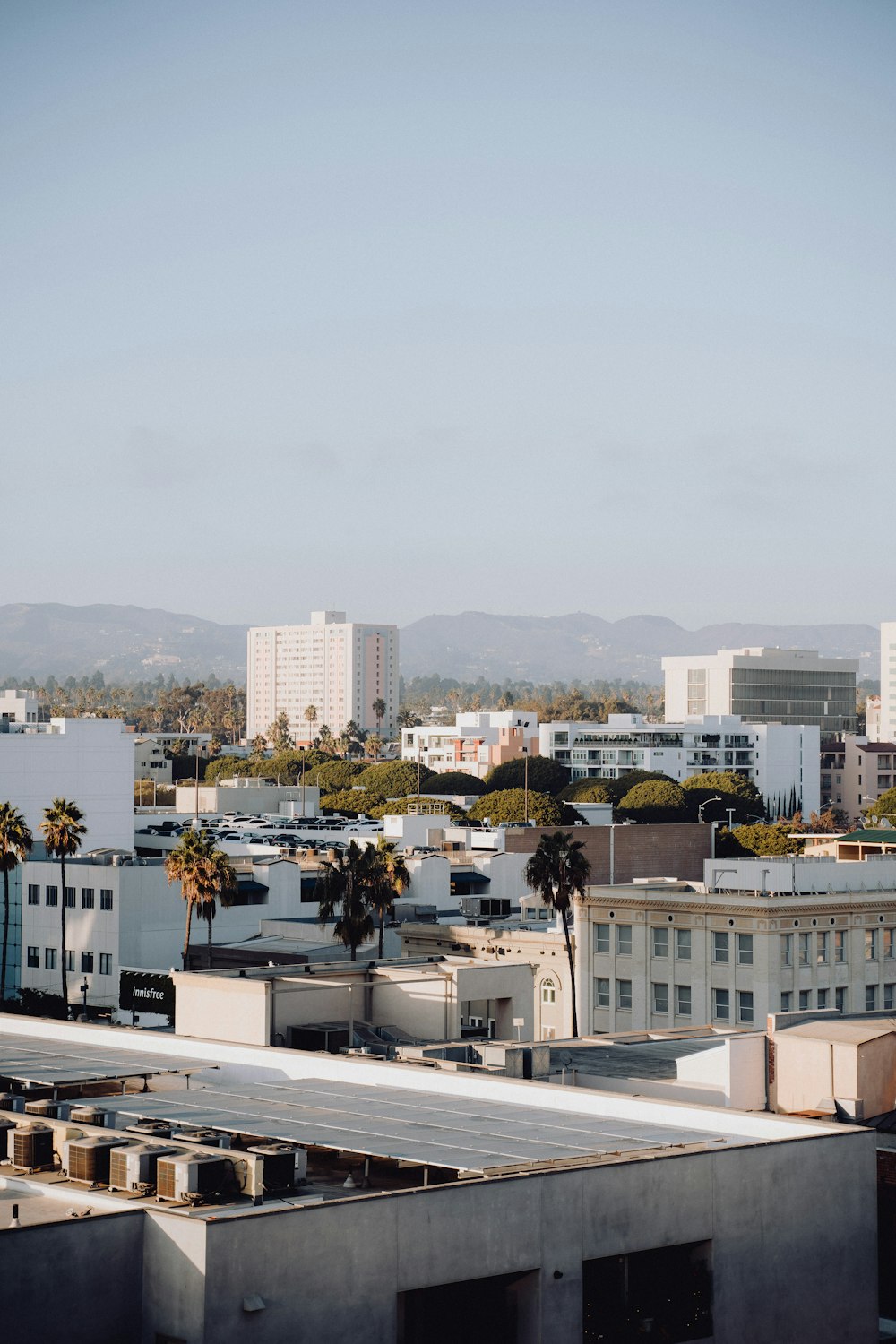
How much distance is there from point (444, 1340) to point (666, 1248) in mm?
3648

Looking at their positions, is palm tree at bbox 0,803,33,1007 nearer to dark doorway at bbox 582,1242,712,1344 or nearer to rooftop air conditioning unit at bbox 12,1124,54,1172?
rooftop air conditioning unit at bbox 12,1124,54,1172

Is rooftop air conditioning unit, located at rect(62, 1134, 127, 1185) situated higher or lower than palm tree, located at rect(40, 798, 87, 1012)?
lower

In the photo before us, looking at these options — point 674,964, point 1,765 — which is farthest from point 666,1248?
point 1,765

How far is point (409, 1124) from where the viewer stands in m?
28.7

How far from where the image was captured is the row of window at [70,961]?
305 ft

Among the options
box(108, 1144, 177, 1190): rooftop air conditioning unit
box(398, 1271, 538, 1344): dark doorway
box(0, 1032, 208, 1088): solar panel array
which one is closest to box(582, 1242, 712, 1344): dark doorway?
box(398, 1271, 538, 1344): dark doorway

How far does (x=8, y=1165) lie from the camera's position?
26.2 metres

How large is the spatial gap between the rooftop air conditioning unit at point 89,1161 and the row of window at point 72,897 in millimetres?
69709

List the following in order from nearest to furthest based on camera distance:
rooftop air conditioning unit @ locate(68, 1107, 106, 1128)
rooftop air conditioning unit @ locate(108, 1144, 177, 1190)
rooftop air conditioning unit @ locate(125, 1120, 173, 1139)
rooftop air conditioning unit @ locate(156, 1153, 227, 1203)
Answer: rooftop air conditioning unit @ locate(156, 1153, 227, 1203), rooftop air conditioning unit @ locate(108, 1144, 177, 1190), rooftop air conditioning unit @ locate(125, 1120, 173, 1139), rooftop air conditioning unit @ locate(68, 1107, 106, 1128)

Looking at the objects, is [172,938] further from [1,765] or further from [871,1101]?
[871,1101]

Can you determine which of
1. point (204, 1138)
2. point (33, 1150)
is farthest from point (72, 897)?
point (33, 1150)

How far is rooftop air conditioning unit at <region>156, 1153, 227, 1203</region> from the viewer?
76.9ft

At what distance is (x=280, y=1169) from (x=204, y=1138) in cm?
224

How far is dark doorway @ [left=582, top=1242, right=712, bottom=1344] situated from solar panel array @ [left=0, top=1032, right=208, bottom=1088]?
38.6 ft
